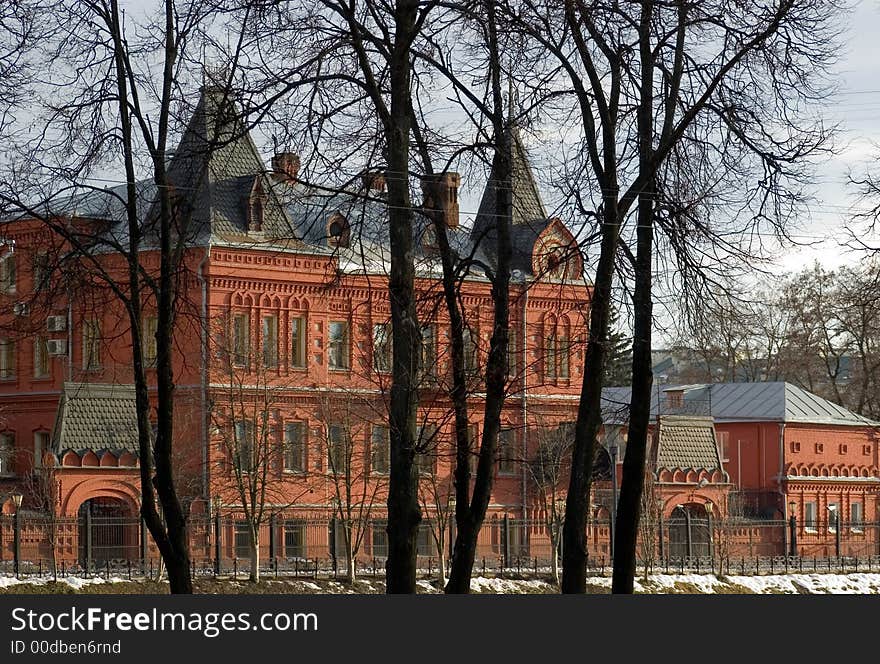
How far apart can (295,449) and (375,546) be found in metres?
3.93

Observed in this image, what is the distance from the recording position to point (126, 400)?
46875 mm

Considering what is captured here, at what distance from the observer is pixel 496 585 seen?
42094mm

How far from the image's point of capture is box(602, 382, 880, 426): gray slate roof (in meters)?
61.8

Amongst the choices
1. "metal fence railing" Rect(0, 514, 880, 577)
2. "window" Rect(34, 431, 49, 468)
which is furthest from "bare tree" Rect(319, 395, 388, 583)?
"window" Rect(34, 431, 49, 468)

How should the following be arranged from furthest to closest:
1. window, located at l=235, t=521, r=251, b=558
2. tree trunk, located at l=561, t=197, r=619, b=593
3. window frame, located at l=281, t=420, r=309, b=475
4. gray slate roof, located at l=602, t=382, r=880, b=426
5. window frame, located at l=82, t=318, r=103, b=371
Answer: gray slate roof, located at l=602, t=382, r=880, b=426
window frame, located at l=281, t=420, r=309, b=475
window, located at l=235, t=521, r=251, b=558
window frame, located at l=82, t=318, r=103, b=371
tree trunk, located at l=561, t=197, r=619, b=593

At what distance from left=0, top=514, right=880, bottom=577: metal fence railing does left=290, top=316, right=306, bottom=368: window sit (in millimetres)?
5074

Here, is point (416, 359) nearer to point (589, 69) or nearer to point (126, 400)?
point (589, 69)

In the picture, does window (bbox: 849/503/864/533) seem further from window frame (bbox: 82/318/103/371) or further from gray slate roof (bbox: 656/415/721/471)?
window frame (bbox: 82/318/103/371)

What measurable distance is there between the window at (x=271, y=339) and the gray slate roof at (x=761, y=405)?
15.9m

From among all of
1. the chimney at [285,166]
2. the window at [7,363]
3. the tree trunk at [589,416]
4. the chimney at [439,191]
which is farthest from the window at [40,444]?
the tree trunk at [589,416]

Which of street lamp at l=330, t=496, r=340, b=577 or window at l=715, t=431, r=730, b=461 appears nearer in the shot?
street lamp at l=330, t=496, r=340, b=577

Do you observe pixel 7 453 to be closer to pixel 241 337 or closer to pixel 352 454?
pixel 241 337

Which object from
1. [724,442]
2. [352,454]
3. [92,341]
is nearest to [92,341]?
[92,341]

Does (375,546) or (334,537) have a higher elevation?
(334,537)
